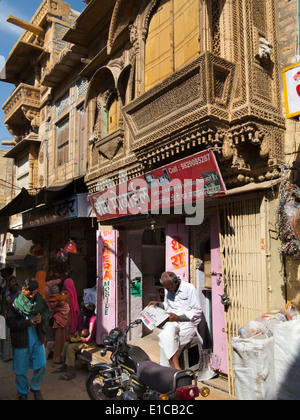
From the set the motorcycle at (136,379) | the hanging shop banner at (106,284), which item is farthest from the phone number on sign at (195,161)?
the hanging shop banner at (106,284)

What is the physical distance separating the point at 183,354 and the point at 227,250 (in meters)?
1.76

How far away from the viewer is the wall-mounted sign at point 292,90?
4.69m

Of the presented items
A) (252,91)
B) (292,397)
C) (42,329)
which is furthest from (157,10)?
(292,397)

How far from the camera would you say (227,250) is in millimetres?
5602

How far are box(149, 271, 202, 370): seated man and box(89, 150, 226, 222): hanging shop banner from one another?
1.46 metres

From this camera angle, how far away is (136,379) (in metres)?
4.56

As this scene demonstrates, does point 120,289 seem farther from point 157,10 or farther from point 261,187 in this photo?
point 157,10

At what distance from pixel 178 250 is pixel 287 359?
322cm

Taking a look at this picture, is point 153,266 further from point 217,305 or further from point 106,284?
point 217,305

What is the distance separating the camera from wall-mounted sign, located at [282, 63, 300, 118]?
15.4ft

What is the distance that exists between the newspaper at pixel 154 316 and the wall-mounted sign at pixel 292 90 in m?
3.30

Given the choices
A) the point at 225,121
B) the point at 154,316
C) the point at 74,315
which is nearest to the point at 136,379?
the point at 154,316

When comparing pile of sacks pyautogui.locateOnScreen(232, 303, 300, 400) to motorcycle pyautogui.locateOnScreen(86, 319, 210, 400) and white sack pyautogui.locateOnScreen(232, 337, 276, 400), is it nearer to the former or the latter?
white sack pyautogui.locateOnScreen(232, 337, 276, 400)

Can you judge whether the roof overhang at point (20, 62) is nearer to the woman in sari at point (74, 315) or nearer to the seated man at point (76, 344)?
the woman in sari at point (74, 315)
